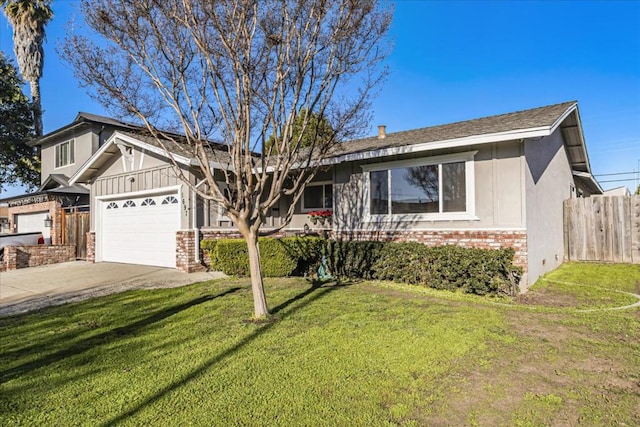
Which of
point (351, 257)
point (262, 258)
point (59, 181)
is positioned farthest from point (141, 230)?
point (59, 181)

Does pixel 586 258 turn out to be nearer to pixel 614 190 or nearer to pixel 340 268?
pixel 340 268

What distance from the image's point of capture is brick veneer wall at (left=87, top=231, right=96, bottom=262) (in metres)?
13.9

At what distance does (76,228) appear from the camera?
15133 mm

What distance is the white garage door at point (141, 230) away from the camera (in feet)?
38.7

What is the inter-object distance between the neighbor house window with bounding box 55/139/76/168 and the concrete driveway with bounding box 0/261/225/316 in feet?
32.3

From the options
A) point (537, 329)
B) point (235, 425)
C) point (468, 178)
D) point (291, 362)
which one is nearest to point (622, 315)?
point (537, 329)

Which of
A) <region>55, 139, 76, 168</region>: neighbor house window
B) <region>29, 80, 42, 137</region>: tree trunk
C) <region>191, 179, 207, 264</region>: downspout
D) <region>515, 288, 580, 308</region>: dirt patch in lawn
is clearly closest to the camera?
<region>515, 288, 580, 308</region>: dirt patch in lawn

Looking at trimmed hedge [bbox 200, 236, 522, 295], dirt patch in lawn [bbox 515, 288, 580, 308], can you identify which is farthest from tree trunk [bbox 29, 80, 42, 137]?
dirt patch in lawn [bbox 515, 288, 580, 308]

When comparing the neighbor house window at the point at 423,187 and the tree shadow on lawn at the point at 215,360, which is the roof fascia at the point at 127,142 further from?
the tree shadow on lawn at the point at 215,360

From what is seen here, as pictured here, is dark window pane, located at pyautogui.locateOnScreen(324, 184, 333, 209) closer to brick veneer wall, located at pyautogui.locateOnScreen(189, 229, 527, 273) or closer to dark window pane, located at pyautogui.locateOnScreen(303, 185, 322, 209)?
dark window pane, located at pyautogui.locateOnScreen(303, 185, 322, 209)

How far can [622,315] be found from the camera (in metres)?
5.91

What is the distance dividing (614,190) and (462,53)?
60.4 feet

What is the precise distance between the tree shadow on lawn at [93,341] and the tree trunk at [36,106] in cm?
2568

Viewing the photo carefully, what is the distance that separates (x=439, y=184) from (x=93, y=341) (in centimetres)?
805
